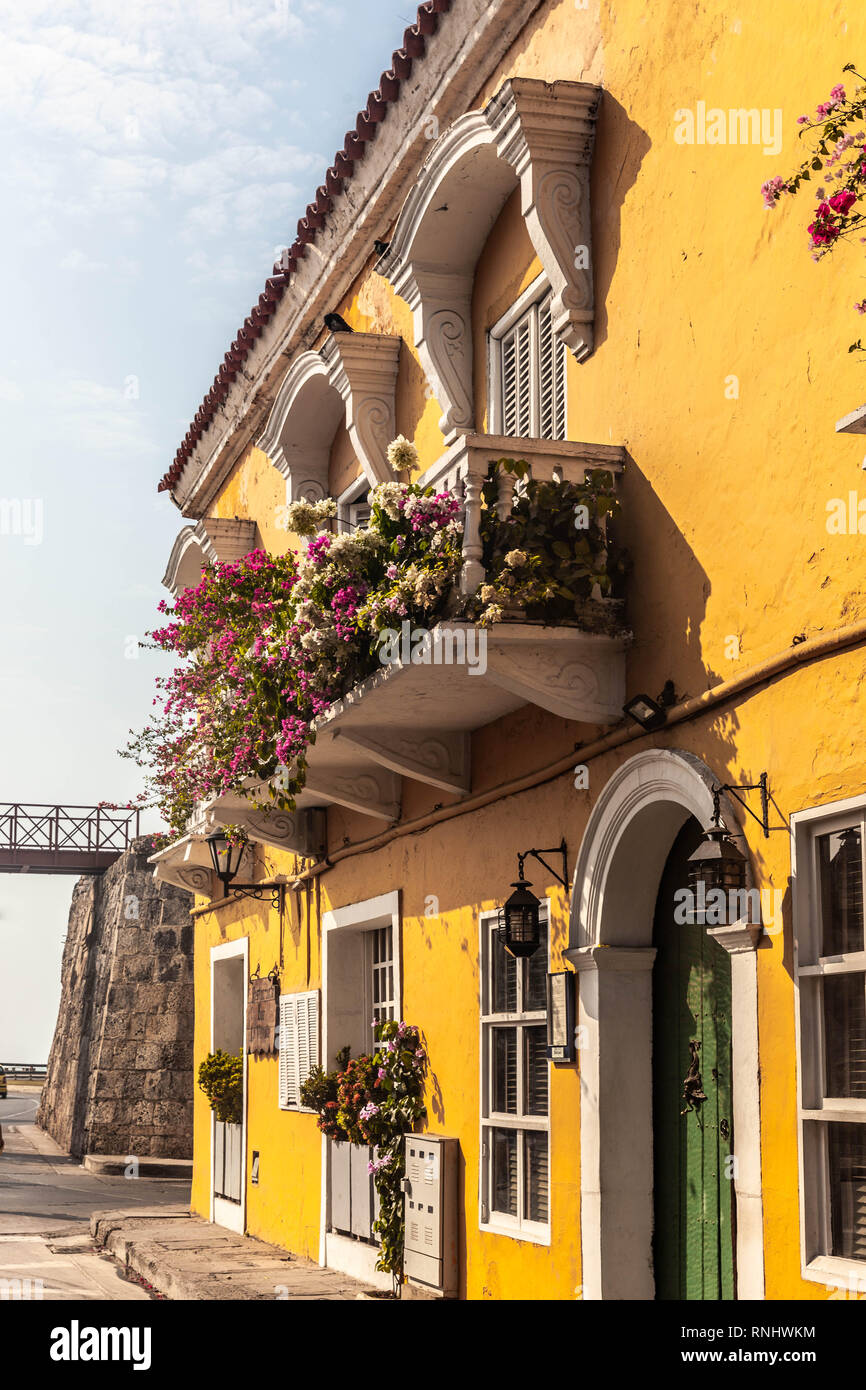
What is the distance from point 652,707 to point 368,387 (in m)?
4.46

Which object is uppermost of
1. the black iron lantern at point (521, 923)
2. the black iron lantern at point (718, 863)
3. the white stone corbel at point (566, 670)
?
the white stone corbel at point (566, 670)

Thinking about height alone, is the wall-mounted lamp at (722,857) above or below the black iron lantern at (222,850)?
below


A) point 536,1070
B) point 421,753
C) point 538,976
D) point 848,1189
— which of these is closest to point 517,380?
point 421,753

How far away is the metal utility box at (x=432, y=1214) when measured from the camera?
863cm

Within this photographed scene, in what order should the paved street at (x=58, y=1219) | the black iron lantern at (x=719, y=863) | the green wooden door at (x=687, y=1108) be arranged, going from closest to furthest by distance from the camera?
1. the black iron lantern at (x=719, y=863)
2. the green wooden door at (x=687, y=1108)
3. the paved street at (x=58, y=1219)

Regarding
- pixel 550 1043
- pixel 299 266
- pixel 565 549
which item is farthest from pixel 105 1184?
pixel 565 549

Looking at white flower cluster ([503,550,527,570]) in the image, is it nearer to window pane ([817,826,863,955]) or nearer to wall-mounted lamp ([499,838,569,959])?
wall-mounted lamp ([499,838,569,959])

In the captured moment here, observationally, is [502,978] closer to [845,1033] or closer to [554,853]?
[554,853]

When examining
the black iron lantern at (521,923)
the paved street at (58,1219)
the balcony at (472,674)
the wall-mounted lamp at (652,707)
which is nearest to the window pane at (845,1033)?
the wall-mounted lamp at (652,707)

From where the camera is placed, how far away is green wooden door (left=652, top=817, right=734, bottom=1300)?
6570 millimetres

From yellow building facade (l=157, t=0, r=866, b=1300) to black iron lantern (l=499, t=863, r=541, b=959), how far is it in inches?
4.5

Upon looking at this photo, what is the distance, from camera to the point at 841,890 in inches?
217

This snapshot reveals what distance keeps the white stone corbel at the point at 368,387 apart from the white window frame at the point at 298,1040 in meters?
4.16

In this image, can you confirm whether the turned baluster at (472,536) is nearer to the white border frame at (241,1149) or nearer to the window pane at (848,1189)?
the window pane at (848,1189)
